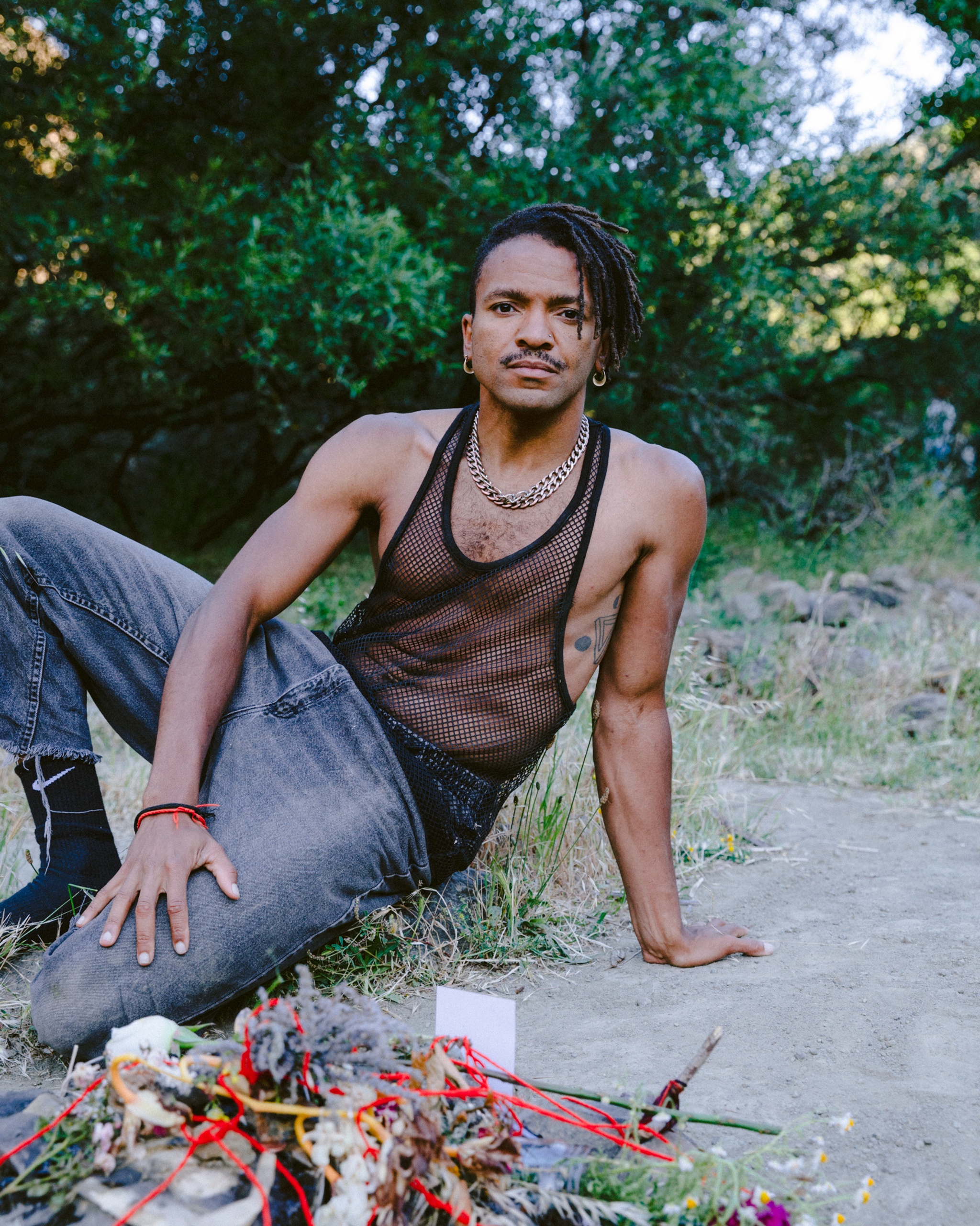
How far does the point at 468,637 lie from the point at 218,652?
0.52 metres

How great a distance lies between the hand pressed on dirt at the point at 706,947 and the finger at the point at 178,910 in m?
1.05

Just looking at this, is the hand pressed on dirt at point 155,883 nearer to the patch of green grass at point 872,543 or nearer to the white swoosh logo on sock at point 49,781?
the white swoosh logo on sock at point 49,781

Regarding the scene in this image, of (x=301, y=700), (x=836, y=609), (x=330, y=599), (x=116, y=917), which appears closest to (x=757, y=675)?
(x=836, y=609)

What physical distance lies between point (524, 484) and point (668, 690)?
1.37 m

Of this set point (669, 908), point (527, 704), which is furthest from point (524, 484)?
point (669, 908)

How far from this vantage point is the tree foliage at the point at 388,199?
515cm

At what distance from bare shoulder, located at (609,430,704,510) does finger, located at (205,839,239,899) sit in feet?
3.71

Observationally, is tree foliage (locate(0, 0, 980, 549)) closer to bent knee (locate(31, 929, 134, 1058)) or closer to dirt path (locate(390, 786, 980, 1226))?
dirt path (locate(390, 786, 980, 1226))


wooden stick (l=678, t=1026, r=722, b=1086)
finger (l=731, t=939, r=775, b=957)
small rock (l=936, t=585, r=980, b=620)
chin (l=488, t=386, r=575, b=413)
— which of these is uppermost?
chin (l=488, t=386, r=575, b=413)

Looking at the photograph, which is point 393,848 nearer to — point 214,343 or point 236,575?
point 236,575

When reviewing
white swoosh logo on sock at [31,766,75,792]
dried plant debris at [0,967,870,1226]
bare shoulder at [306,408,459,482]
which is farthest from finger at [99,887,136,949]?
bare shoulder at [306,408,459,482]

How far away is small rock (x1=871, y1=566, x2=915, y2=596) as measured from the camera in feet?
21.2

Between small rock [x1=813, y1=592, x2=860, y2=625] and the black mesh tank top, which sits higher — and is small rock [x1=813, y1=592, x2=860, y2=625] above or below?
below

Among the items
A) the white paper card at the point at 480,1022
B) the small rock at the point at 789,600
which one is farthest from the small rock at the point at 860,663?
the white paper card at the point at 480,1022
